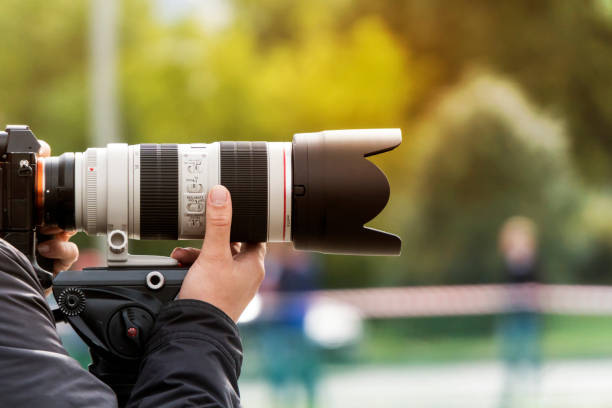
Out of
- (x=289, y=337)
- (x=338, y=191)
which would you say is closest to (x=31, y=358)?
(x=338, y=191)

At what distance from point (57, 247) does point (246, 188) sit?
1.46 ft


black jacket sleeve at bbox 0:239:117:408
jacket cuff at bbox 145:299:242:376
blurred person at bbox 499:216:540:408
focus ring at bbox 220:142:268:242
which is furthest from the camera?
blurred person at bbox 499:216:540:408

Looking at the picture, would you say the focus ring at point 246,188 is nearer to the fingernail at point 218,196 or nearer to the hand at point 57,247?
the fingernail at point 218,196

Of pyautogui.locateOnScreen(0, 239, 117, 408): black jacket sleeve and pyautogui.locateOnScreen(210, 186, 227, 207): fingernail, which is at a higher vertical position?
pyautogui.locateOnScreen(210, 186, 227, 207): fingernail

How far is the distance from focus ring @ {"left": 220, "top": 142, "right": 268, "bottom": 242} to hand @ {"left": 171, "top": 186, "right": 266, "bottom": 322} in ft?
0.19

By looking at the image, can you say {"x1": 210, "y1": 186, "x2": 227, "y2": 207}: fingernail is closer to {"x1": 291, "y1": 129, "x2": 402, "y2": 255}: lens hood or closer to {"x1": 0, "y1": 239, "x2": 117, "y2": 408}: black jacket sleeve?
{"x1": 291, "y1": 129, "x2": 402, "y2": 255}: lens hood

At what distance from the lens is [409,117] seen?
14891 millimetres

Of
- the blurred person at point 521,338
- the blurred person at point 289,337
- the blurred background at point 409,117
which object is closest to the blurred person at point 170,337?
the blurred person at point 289,337

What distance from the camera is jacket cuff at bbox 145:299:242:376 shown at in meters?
1.70

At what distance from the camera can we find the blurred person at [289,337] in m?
7.15

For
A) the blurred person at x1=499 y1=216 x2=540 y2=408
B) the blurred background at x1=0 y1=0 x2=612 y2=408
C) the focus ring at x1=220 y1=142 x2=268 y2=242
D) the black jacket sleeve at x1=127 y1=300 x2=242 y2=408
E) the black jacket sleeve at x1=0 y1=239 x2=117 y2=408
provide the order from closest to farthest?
the black jacket sleeve at x1=0 y1=239 x2=117 y2=408 → the black jacket sleeve at x1=127 y1=300 x2=242 y2=408 → the focus ring at x1=220 y1=142 x2=268 y2=242 → the blurred person at x1=499 y1=216 x2=540 y2=408 → the blurred background at x1=0 y1=0 x2=612 y2=408

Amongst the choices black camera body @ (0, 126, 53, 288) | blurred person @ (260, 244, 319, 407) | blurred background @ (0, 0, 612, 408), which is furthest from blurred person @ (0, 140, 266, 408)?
blurred background @ (0, 0, 612, 408)

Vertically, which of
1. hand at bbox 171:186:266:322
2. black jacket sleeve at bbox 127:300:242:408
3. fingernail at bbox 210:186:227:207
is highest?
fingernail at bbox 210:186:227:207

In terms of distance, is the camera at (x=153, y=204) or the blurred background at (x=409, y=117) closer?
the camera at (x=153, y=204)
